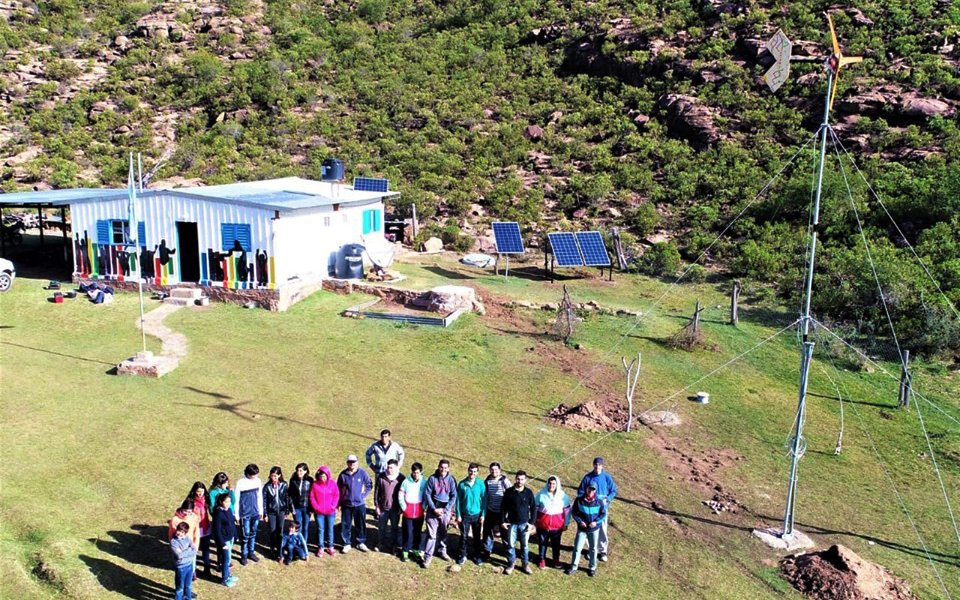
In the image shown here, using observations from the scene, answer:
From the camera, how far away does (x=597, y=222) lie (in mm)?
37312

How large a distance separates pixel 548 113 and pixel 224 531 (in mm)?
44750

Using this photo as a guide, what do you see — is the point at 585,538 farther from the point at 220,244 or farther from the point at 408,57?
the point at 408,57

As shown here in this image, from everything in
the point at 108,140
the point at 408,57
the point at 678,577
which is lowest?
the point at 678,577

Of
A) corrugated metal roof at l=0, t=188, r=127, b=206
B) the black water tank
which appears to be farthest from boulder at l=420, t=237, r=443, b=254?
corrugated metal roof at l=0, t=188, r=127, b=206

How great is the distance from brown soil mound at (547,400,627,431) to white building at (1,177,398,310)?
10.0m

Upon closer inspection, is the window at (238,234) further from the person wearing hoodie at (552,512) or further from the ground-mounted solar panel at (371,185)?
the person wearing hoodie at (552,512)

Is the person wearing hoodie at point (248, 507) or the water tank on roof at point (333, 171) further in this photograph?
the water tank on roof at point (333, 171)

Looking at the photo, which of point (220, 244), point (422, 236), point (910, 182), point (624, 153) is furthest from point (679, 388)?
point (624, 153)

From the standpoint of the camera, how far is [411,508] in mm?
9680

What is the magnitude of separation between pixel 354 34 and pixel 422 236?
35999 millimetres

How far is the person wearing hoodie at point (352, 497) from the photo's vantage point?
31.9 feet

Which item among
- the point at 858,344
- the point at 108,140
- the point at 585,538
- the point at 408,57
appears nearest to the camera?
the point at 585,538

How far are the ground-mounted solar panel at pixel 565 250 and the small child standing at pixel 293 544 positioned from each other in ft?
64.2

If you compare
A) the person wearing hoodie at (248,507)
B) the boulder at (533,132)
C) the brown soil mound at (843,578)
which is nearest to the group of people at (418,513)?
the person wearing hoodie at (248,507)
